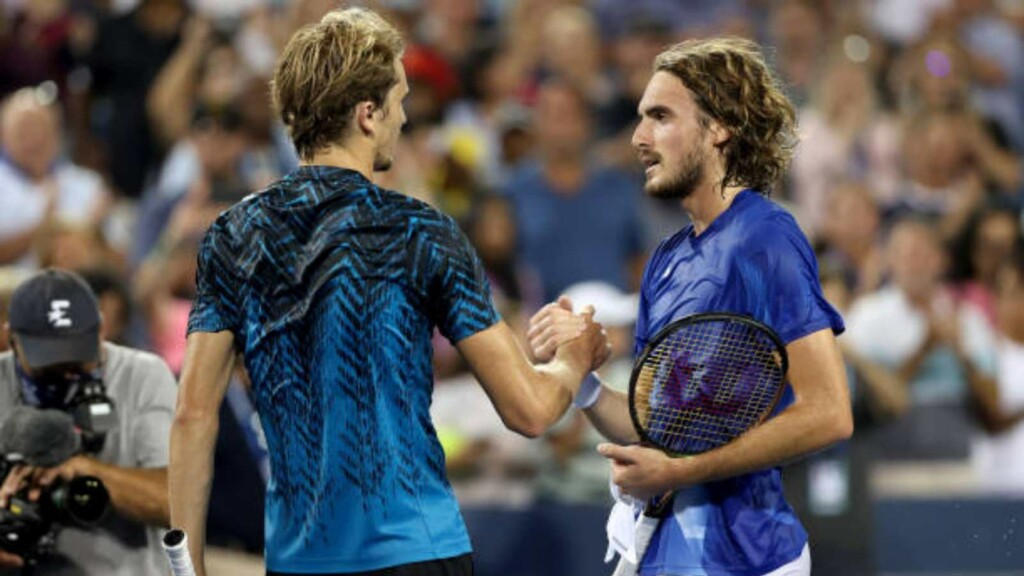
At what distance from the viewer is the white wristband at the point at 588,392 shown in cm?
460

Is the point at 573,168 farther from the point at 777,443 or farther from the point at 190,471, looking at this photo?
the point at 190,471

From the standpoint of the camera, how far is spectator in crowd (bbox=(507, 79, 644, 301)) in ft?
32.8

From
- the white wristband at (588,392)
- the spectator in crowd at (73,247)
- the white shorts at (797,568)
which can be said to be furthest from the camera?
the spectator in crowd at (73,247)

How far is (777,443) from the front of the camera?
4.06m

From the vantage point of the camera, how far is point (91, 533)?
5.01 meters

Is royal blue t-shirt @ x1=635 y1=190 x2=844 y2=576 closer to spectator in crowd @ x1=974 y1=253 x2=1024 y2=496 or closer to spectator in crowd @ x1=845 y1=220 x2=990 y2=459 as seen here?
spectator in crowd @ x1=845 y1=220 x2=990 y2=459

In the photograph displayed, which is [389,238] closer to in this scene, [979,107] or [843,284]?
[843,284]

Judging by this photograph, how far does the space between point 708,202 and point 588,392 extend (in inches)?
25.0

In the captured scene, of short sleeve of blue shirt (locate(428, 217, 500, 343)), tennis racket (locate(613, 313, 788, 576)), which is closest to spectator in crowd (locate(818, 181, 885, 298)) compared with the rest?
tennis racket (locate(613, 313, 788, 576))

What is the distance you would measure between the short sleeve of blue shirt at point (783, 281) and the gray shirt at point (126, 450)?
1.91m

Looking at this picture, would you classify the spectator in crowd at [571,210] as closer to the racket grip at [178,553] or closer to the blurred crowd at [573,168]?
the blurred crowd at [573,168]

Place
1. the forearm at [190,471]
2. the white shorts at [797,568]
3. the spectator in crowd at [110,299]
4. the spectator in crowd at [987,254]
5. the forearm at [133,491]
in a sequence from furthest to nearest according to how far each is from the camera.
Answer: the spectator in crowd at [987,254] < the spectator in crowd at [110,299] < the forearm at [133,491] < the white shorts at [797,568] < the forearm at [190,471]

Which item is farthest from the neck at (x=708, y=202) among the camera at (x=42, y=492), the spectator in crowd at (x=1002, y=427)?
the spectator in crowd at (x=1002, y=427)

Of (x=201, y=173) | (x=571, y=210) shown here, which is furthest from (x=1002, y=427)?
(x=201, y=173)
